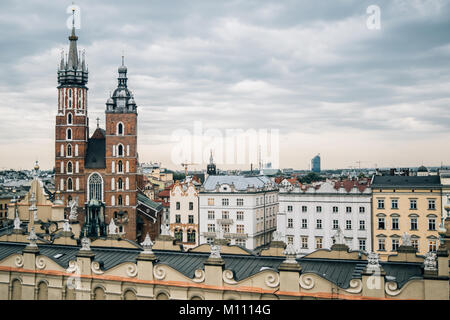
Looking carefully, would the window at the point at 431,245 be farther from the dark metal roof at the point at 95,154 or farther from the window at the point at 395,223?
the dark metal roof at the point at 95,154

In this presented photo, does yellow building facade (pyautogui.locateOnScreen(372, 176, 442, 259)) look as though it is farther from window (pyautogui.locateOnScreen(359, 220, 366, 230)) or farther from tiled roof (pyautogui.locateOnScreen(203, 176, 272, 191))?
tiled roof (pyautogui.locateOnScreen(203, 176, 272, 191))

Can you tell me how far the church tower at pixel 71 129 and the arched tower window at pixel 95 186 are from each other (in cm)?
121

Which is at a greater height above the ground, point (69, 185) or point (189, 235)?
point (69, 185)

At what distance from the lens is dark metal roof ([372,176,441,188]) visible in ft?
156

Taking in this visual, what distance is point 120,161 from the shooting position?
6875 cm

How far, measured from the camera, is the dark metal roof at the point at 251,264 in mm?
19531

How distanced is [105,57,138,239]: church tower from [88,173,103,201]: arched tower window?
1.17 meters

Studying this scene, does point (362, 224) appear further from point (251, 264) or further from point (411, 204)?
point (251, 264)

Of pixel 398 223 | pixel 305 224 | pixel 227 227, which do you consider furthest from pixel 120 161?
pixel 398 223

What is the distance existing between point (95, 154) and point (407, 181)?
151 feet

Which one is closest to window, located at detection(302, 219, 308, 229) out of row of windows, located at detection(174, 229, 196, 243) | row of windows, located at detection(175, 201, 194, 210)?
row of windows, located at detection(174, 229, 196, 243)

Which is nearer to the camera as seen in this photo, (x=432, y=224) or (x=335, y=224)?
(x=432, y=224)

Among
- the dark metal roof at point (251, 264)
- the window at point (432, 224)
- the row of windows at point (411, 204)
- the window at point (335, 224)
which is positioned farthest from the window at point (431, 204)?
the dark metal roof at point (251, 264)
